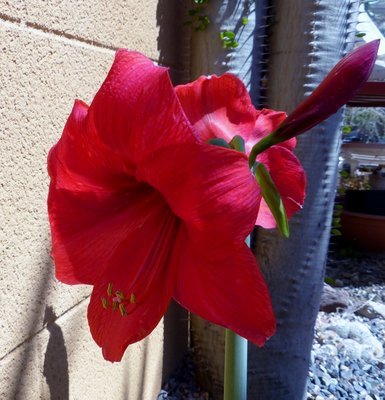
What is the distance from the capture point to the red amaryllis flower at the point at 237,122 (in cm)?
54

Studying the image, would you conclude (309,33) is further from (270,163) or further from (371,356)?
(371,356)

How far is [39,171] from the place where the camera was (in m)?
1.06

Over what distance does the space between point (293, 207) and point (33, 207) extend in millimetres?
670

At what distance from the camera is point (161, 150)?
0.40 m

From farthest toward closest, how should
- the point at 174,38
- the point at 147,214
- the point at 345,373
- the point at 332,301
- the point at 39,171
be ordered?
1. the point at 332,301
2. the point at 345,373
3. the point at 174,38
4. the point at 39,171
5. the point at 147,214

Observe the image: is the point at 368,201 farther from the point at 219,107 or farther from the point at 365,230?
the point at 219,107

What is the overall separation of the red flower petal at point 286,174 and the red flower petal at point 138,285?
0.15 m

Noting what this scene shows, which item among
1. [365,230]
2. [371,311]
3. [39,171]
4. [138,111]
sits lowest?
[365,230]

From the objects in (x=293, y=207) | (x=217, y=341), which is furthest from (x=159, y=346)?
(x=293, y=207)

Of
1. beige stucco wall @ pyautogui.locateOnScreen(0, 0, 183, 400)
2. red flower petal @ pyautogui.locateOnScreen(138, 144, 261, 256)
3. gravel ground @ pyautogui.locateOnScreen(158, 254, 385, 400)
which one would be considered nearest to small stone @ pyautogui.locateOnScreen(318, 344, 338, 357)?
gravel ground @ pyautogui.locateOnScreen(158, 254, 385, 400)

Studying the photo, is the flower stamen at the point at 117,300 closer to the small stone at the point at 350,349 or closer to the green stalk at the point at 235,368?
the green stalk at the point at 235,368

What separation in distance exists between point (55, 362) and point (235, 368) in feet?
2.58

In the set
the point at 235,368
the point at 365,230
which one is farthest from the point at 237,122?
the point at 365,230

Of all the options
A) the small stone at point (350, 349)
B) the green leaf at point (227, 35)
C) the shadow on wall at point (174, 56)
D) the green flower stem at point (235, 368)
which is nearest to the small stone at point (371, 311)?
the small stone at point (350, 349)
